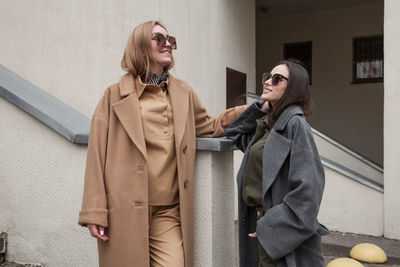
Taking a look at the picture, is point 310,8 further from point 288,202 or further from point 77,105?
point 288,202

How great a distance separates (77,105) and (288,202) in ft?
11.8

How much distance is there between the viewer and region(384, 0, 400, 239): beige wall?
6113mm

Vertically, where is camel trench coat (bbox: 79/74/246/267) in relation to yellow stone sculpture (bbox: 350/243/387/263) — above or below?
above

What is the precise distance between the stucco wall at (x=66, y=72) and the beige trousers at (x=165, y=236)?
100 centimetres

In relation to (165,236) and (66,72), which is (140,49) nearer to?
(165,236)

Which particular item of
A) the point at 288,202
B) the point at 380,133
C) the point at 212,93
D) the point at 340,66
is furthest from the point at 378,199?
the point at 340,66

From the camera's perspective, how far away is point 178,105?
2.35 meters

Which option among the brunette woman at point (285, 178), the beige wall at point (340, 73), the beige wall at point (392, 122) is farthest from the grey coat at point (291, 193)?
the beige wall at point (340, 73)

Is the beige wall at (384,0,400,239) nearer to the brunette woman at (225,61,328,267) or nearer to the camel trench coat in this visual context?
the brunette woman at (225,61,328,267)

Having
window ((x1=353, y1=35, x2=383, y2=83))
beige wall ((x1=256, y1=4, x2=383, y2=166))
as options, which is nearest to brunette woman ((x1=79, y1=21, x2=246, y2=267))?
beige wall ((x1=256, y1=4, x2=383, y2=166))

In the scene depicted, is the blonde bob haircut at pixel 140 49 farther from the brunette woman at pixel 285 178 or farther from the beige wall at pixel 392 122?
the beige wall at pixel 392 122

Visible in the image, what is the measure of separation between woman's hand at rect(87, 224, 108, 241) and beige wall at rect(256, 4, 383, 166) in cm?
1124

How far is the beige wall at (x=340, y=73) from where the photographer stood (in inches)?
478

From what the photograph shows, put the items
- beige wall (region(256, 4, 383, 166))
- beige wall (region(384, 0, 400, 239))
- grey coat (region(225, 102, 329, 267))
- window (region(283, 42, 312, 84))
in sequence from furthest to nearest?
window (region(283, 42, 312, 84)) < beige wall (region(256, 4, 383, 166)) < beige wall (region(384, 0, 400, 239)) < grey coat (region(225, 102, 329, 267))
